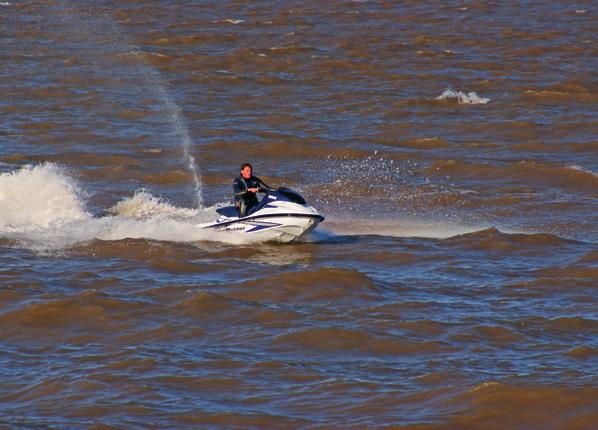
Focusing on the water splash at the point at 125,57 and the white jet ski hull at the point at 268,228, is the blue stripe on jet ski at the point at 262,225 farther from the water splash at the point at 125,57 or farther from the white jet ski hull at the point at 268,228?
the water splash at the point at 125,57

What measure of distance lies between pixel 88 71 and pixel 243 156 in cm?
1107

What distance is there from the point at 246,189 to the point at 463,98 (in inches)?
600

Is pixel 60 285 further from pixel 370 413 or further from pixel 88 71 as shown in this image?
pixel 88 71

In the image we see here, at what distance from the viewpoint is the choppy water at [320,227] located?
13.6 meters

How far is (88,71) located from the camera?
3850 centimetres

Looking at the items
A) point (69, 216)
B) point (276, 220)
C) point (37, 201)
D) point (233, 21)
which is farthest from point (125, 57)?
point (276, 220)

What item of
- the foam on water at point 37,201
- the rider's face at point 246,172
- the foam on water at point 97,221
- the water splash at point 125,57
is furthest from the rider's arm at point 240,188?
the water splash at point 125,57

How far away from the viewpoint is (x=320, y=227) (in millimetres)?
22109

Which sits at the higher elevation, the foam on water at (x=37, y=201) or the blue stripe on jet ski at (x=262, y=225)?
the foam on water at (x=37, y=201)

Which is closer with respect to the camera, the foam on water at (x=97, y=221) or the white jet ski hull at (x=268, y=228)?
the white jet ski hull at (x=268, y=228)

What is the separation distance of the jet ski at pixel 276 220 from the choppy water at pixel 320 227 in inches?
11.6

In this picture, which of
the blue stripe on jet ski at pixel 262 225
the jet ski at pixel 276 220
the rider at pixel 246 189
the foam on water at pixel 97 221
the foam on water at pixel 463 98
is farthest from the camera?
the foam on water at pixel 463 98

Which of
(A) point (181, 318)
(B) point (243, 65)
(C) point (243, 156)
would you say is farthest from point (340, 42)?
(A) point (181, 318)

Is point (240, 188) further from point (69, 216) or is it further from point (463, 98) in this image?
point (463, 98)
